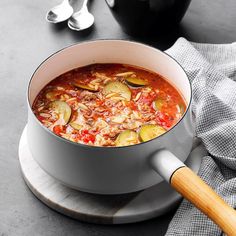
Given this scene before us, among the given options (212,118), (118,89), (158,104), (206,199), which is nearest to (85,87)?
(118,89)

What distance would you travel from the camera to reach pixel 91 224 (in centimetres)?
150

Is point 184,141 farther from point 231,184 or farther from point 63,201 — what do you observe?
point 63,201

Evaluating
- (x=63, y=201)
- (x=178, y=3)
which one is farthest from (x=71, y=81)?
(x=178, y=3)

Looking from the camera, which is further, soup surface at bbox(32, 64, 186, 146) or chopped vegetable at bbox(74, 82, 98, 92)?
chopped vegetable at bbox(74, 82, 98, 92)

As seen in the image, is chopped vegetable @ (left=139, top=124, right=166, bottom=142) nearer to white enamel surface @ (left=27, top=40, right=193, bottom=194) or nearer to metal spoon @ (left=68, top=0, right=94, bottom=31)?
white enamel surface @ (left=27, top=40, right=193, bottom=194)

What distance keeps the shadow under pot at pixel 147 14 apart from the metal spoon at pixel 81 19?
0.13 m

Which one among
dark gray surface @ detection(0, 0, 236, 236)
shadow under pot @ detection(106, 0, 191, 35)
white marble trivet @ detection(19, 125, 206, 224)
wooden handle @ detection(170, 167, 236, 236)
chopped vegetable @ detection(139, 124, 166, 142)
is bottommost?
dark gray surface @ detection(0, 0, 236, 236)

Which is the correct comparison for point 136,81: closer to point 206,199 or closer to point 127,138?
point 127,138

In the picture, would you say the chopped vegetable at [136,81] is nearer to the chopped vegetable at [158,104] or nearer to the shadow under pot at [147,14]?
the chopped vegetable at [158,104]

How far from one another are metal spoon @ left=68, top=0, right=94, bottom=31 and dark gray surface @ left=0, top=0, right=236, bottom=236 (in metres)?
0.02

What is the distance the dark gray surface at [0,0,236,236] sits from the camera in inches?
58.9

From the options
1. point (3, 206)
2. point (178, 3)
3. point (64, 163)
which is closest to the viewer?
point (64, 163)

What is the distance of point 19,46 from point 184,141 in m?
0.86

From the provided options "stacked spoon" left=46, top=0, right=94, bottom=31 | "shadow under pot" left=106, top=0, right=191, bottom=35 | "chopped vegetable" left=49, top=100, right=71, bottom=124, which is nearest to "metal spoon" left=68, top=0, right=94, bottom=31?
"stacked spoon" left=46, top=0, right=94, bottom=31
